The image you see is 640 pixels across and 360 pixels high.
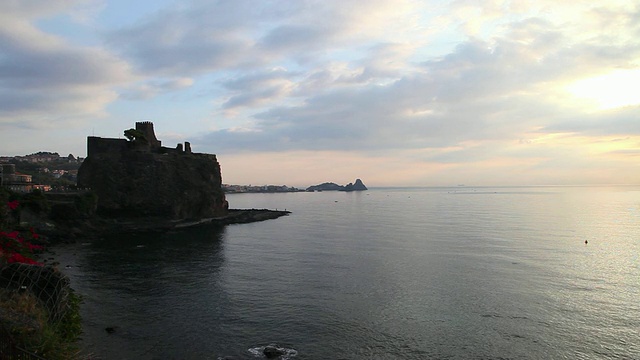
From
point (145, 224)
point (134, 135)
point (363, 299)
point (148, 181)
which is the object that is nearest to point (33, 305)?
point (363, 299)

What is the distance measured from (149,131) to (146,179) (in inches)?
630

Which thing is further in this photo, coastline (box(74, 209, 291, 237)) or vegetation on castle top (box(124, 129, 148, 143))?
vegetation on castle top (box(124, 129, 148, 143))

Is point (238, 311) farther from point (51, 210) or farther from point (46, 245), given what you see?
point (51, 210)

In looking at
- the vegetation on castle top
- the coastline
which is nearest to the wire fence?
the coastline

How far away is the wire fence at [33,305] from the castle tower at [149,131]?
8634 centimetres

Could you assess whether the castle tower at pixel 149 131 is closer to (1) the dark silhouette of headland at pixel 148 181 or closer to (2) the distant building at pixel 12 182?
(1) the dark silhouette of headland at pixel 148 181

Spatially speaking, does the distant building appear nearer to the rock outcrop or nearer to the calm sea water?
the rock outcrop

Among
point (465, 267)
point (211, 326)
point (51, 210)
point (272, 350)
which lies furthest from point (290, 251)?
point (51, 210)

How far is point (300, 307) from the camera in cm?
3034

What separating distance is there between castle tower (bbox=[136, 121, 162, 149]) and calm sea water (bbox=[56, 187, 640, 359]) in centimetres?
4219

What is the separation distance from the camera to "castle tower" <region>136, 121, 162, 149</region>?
97206 mm

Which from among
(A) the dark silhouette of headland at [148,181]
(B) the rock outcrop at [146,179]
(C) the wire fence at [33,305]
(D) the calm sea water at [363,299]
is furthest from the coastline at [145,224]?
(C) the wire fence at [33,305]

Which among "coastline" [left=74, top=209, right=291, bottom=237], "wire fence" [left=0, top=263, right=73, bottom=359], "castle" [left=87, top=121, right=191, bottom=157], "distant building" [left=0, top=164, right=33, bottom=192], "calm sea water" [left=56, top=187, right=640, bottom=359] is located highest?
"castle" [left=87, top=121, right=191, bottom=157]

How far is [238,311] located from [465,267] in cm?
2747
